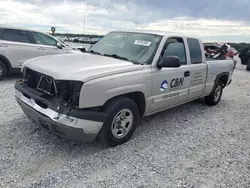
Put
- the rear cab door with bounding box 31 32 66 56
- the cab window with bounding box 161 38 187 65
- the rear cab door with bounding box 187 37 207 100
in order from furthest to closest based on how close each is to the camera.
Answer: the rear cab door with bounding box 31 32 66 56 < the rear cab door with bounding box 187 37 207 100 < the cab window with bounding box 161 38 187 65

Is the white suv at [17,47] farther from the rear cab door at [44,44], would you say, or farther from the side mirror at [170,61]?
the side mirror at [170,61]

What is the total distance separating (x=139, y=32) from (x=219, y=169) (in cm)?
279

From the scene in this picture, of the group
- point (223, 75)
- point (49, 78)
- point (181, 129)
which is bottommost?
point (181, 129)

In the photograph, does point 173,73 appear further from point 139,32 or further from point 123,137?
point 123,137

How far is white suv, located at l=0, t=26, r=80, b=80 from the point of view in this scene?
8.10m

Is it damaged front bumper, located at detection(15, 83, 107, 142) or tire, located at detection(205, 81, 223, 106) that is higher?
damaged front bumper, located at detection(15, 83, 107, 142)

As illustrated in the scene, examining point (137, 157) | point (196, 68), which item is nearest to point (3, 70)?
point (196, 68)

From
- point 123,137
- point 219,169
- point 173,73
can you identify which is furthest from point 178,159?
point 173,73

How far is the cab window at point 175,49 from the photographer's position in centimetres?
466

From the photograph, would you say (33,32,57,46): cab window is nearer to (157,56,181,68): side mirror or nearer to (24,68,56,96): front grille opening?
(24,68,56,96): front grille opening

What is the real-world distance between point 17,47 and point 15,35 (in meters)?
0.42

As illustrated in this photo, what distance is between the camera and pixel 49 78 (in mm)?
3551

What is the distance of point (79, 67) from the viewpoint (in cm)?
360

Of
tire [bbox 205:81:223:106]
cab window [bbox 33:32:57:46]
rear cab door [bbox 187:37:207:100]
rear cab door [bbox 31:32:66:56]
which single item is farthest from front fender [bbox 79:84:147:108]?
cab window [bbox 33:32:57:46]
